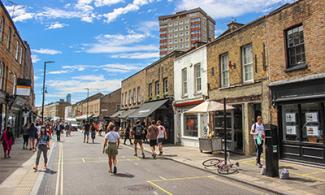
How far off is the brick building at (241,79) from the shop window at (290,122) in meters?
0.83

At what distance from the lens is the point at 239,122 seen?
15570 mm

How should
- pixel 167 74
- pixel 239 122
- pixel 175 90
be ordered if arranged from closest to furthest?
pixel 239 122 → pixel 175 90 → pixel 167 74

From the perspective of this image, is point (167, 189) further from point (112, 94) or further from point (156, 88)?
point (112, 94)

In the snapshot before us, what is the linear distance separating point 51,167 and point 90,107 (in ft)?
Result: 201

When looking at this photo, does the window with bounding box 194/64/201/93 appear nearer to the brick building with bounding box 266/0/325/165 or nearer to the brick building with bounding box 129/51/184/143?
the brick building with bounding box 129/51/184/143

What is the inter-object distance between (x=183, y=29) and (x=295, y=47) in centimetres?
11232

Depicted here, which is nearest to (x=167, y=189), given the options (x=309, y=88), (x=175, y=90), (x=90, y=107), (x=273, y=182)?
(x=273, y=182)

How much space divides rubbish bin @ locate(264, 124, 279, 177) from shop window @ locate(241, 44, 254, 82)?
5372 millimetres

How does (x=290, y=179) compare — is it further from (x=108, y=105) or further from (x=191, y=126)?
(x=108, y=105)

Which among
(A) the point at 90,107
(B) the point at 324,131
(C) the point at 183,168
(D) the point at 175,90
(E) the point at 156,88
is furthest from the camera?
(A) the point at 90,107

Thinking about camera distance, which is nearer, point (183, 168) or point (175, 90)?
point (183, 168)

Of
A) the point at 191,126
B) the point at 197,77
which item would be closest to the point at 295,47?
the point at 197,77

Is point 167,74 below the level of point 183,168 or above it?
above

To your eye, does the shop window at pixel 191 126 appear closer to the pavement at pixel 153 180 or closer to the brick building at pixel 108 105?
the pavement at pixel 153 180
